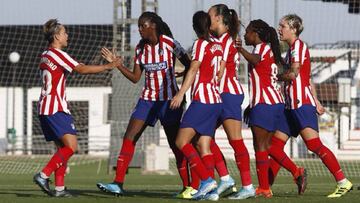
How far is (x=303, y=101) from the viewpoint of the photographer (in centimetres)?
1378

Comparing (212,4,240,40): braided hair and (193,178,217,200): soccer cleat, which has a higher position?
(212,4,240,40): braided hair

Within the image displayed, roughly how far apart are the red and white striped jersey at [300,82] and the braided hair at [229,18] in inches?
29.6

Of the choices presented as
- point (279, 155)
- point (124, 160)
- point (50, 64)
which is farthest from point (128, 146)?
point (279, 155)

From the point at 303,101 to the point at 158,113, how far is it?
1.72m

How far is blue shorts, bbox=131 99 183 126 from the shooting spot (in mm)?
13742

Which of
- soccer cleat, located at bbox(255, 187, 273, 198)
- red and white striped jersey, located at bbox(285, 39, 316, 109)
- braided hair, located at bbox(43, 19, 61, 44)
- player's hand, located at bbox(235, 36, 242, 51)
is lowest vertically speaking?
soccer cleat, located at bbox(255, 187, 273, 198)

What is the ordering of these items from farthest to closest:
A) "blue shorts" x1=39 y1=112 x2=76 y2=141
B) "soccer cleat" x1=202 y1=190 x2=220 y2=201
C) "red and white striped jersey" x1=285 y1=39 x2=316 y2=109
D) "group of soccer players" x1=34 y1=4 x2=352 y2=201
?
"red and white striped jersey" x1=285 y1=39 x2=316 y2=109, "blue shorts" x1=39 y1=112 x2=76 y2=141, "group of soccer players" x1=34 y1=4 x2=352 y2=201, "soccer cleat" x1=202 y1=190 x2=220 y2=201

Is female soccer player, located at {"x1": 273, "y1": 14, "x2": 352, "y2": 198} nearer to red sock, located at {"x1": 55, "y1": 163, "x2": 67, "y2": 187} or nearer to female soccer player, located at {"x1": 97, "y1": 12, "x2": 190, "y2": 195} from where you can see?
female soccer player, located at {"x1": 97, "y1": 12, "x2": 190, "y2": 195}

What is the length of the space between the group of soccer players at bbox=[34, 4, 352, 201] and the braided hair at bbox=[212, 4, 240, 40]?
11mm

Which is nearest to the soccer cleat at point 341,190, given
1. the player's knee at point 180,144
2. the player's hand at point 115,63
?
the player's knee at point 180,144

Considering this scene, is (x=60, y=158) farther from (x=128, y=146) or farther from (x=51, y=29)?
(x=51, y=29)

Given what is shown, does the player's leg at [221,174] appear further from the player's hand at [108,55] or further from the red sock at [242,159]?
the player's hand at [108,55]

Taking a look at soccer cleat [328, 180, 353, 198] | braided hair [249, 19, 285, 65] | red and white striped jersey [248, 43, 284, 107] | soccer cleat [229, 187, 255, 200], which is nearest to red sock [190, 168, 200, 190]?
soccer cleat [229, 187, 255, 200]

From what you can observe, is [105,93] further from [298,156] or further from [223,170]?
[223,170]
